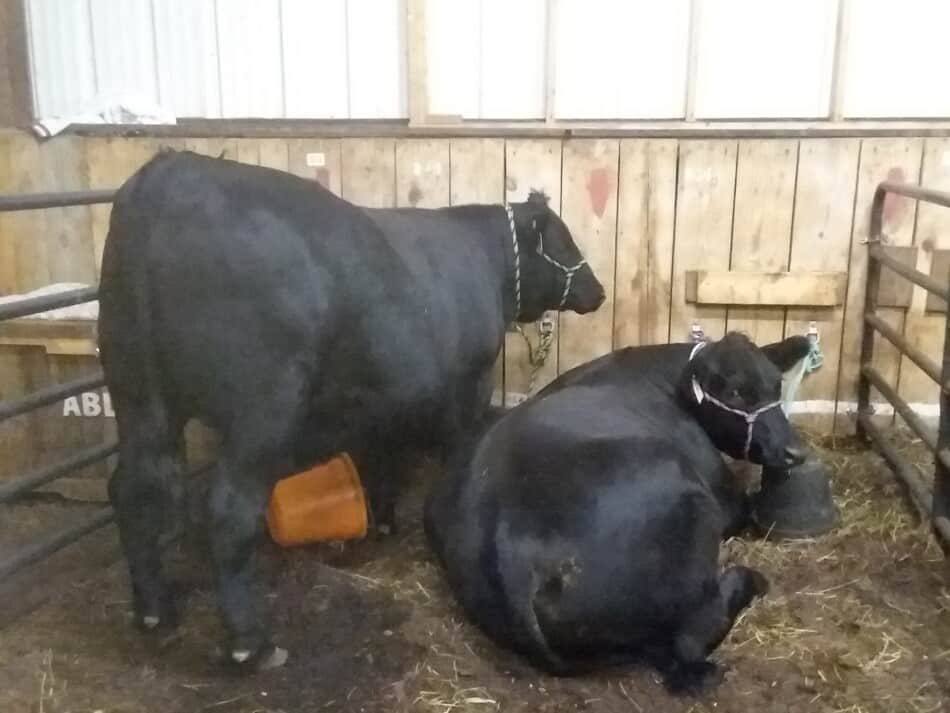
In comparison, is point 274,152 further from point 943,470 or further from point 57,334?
point 943,470

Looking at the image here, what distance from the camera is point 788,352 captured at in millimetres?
3871

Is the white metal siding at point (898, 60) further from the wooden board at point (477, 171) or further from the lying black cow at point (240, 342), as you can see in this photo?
the lying black cow at point (240, 342)

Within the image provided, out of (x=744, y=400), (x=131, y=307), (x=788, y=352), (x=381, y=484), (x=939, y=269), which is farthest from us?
(x=939, y=269)

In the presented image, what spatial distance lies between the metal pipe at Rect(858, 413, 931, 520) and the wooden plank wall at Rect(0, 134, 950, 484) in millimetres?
232

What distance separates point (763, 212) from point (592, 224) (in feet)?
2.77

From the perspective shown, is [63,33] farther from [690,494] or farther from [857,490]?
[857,490]

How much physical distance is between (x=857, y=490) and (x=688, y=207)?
1563mm

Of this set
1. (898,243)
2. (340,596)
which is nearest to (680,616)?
(340,596)

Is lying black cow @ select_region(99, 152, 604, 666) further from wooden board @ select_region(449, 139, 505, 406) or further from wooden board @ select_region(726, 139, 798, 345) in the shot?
wooden board @ select_region(726, 139, 798, 345)

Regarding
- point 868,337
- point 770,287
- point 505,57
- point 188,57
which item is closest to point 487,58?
point 505,57

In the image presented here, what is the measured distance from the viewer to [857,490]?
4305 mm

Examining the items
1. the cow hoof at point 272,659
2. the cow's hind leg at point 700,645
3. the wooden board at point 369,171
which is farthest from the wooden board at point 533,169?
the cow hoof at point 272,659

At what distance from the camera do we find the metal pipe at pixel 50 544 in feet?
10.5

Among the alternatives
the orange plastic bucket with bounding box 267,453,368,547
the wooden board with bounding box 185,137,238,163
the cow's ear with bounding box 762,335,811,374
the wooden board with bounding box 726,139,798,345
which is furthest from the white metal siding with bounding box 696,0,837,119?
the orange plastic bucket with bounding box 267,453,368,547
